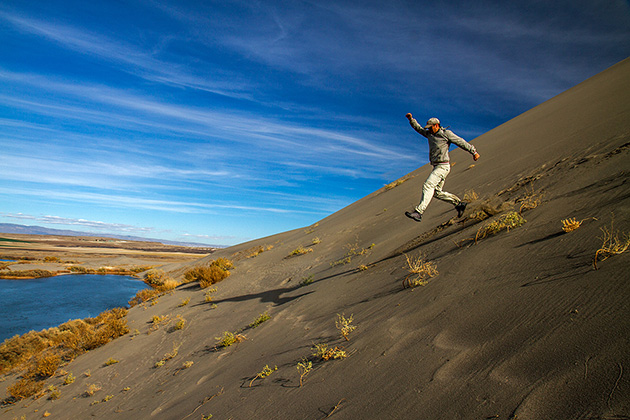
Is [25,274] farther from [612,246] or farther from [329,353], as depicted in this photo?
[612,246]

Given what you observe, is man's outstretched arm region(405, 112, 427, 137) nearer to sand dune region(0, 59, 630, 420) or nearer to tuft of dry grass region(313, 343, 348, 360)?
sand dune region(0, 59, 630, 420)

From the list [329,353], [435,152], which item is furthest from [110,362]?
[435,152]

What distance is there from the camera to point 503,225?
4184 mm

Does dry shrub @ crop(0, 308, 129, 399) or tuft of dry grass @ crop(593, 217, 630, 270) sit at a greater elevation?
tuft of dry grass @ crop(593, 217, 630, 270)

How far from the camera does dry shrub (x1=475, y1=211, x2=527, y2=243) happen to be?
4066mm

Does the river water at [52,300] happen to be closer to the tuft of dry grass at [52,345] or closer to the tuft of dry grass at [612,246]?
the tuft of dry grass at [52,345]

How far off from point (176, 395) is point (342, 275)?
3520mm

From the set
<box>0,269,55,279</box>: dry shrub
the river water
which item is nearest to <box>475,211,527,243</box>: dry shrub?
the river water

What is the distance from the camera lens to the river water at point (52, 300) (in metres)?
15.3

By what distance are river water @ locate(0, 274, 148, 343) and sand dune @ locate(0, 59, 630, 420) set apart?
1064 centimetres

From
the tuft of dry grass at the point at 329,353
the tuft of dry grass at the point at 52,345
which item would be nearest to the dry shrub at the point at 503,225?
the tuft of dry grass at the point at 329,353

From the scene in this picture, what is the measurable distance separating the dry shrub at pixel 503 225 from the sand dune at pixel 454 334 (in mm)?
107

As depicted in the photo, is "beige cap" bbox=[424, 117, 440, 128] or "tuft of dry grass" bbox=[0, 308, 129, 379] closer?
"beige cap" bbox=[424, 117, 440, 128]

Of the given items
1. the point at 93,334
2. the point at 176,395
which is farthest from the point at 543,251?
the point at 93,334
